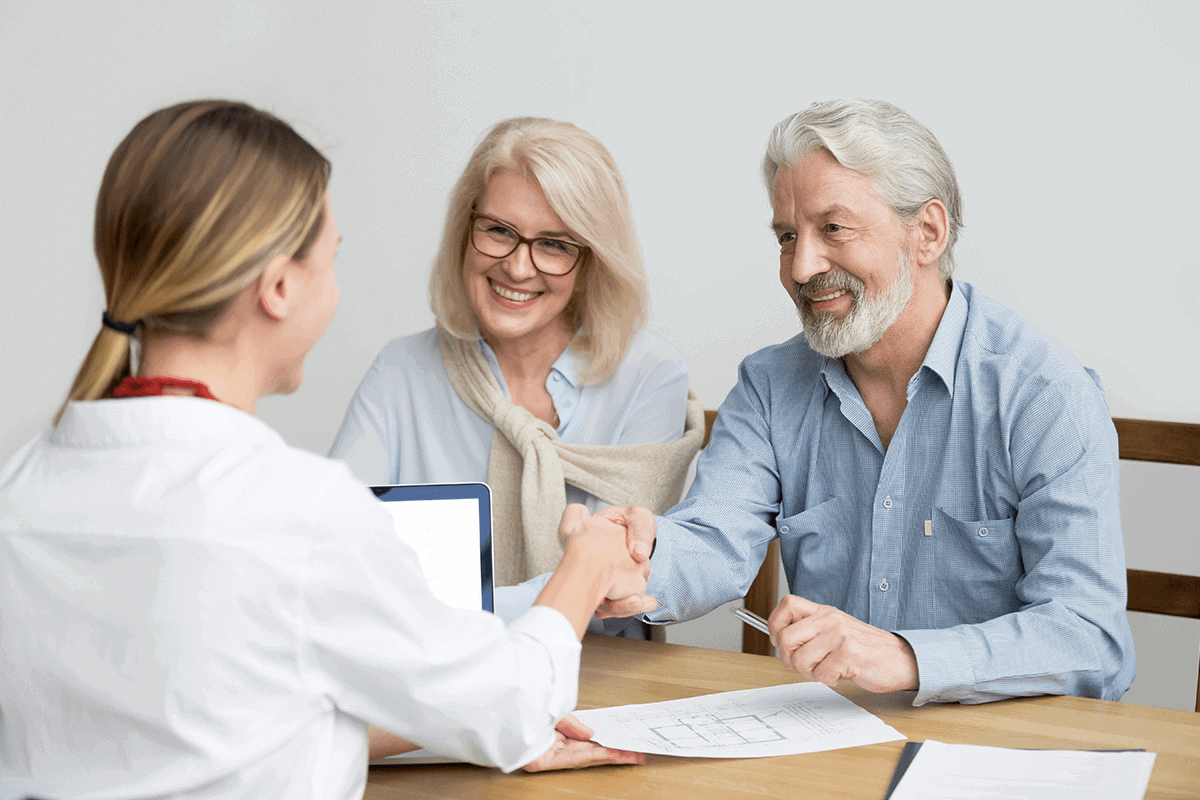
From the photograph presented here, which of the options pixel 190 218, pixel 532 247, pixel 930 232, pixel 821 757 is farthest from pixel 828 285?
pixel 190 218

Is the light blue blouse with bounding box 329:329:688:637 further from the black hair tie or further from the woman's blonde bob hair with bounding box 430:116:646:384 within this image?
the black hair tie

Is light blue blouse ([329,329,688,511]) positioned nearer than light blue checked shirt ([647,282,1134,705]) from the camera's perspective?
No

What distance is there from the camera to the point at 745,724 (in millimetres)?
1183

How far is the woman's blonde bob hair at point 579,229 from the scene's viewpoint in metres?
1.72

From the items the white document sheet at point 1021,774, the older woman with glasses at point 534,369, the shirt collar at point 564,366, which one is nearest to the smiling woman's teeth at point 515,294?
the older woman with glasses at point 534,369

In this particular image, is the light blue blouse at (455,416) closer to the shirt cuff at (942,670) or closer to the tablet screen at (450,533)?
the tablet screen at (450,533)

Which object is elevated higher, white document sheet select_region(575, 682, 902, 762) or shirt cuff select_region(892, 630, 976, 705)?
shirt cuff select_region(892, 630, 976, 705)

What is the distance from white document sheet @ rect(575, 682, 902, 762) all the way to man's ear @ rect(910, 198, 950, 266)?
70 cm

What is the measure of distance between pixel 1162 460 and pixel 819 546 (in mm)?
658

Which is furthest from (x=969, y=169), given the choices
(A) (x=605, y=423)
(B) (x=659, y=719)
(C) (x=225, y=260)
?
(C) (x=225, y=260)

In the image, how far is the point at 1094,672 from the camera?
4.22 ft

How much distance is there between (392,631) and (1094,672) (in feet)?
3.16

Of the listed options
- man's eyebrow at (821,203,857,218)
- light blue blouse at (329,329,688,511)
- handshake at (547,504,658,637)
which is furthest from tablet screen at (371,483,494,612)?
man's eyebrow at (821,203,857,218)

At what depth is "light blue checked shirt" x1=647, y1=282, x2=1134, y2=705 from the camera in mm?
1277
